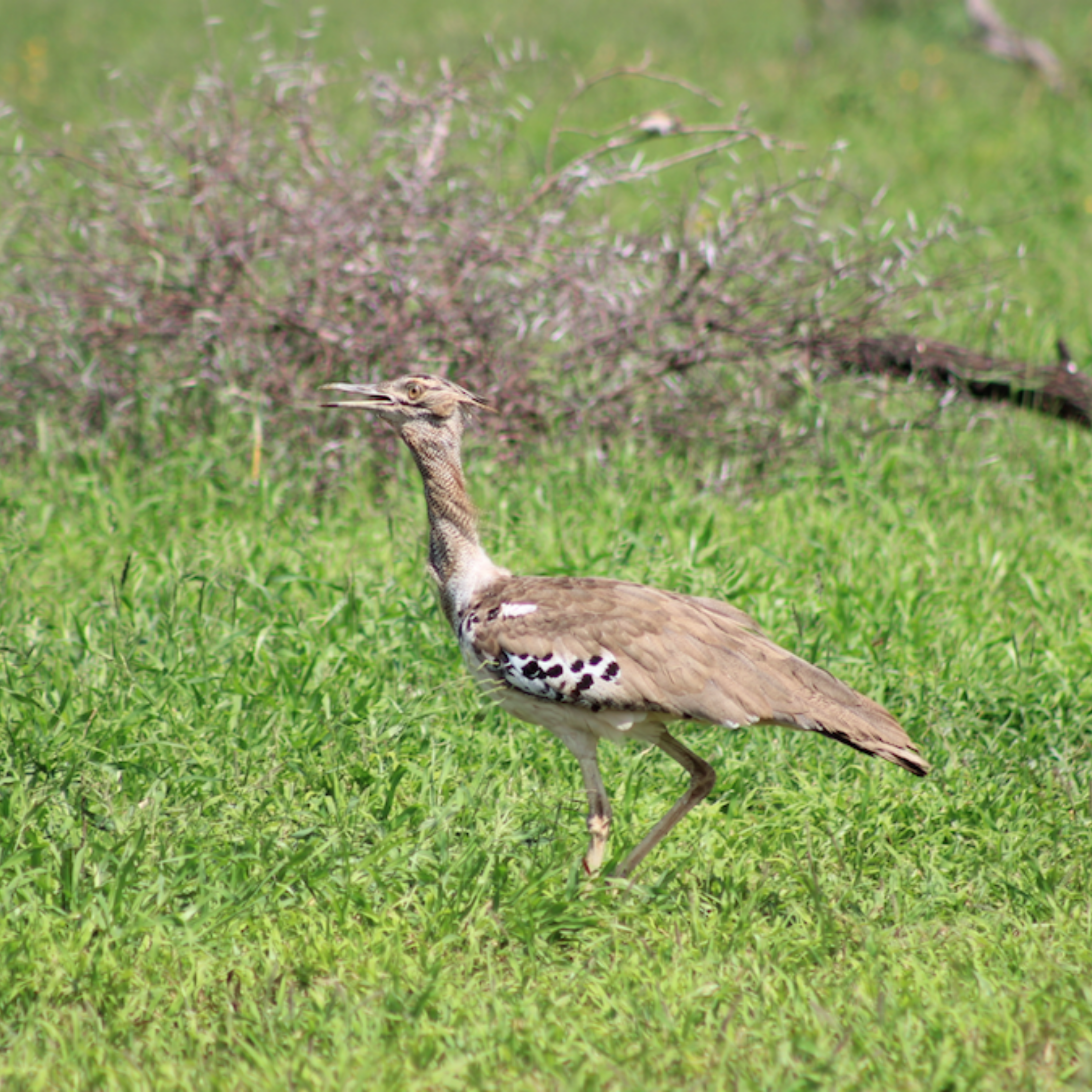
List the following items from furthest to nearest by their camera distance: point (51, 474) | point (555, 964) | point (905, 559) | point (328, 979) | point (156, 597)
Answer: point (51, 474) → point (905, 559) → point (156, 597) → point (555, 964) → point (328, 979)

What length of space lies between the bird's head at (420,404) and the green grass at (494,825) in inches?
29.4

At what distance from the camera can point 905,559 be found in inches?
212

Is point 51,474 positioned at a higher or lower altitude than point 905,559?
lower

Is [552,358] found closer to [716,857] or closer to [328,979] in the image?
[716,857]

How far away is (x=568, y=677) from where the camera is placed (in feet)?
11.6

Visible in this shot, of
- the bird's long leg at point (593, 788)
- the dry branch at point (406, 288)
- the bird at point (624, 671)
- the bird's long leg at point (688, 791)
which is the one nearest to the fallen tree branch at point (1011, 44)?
the dry branch at point (406, 288)

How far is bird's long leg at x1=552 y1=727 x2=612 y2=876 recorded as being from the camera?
11.8ft

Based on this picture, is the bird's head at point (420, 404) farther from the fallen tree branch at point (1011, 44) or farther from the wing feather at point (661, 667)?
the fallen tree branch at point (1011, 44)

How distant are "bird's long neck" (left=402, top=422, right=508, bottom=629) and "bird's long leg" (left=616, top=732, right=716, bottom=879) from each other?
684 mm

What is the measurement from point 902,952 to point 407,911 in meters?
1.17

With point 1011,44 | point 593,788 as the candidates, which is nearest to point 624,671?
point 593,788

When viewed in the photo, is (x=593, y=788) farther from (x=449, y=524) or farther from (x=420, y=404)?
(x=420, y=404)

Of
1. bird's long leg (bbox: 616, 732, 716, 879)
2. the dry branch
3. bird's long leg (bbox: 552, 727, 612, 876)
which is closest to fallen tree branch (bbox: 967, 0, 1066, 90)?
the dry branch

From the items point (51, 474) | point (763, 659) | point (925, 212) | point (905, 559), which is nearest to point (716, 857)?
point (763, 659)
